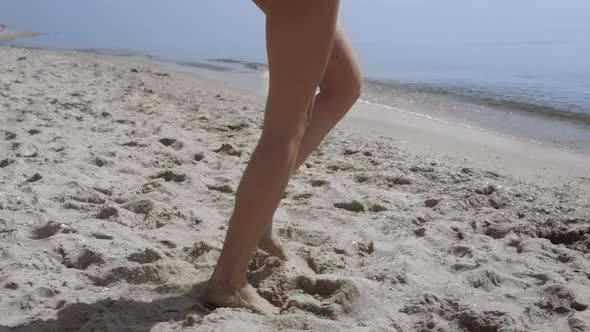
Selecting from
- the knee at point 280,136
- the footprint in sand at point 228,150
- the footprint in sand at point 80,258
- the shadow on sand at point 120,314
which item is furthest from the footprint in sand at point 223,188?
the knee at point 280,136

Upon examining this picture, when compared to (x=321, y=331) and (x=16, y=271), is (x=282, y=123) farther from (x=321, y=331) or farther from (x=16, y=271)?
(x=16, y=271)

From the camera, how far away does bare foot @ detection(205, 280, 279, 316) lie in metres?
1.85

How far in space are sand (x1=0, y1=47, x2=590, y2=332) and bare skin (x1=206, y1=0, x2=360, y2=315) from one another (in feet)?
0.32

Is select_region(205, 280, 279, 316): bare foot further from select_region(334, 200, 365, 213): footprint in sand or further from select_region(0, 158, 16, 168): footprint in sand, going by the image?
select_region(0, 158, 16, 168): footprint in sand

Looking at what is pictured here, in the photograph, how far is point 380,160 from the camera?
3.99 metres

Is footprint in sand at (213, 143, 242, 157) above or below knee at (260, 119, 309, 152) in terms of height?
below

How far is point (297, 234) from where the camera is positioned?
8.61ft

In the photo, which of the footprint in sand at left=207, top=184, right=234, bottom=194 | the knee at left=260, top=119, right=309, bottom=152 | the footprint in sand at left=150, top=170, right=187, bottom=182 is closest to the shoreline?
the footprint in sand at left=207, top=184, right=234, bottom=194

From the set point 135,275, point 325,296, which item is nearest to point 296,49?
point 325,296

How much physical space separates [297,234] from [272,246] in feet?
1.24

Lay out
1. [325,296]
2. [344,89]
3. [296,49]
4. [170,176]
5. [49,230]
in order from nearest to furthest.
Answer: [296,49] < [325,296] < [344,89] < [49,230] < [170,176]

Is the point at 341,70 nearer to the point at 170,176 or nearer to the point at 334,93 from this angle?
the point at 334,93

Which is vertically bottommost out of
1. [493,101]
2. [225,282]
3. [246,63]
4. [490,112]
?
[225,282]

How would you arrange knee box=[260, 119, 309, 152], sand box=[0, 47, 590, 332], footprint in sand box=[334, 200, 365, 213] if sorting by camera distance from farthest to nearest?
footprint in sand box=[334, 200, 365, 213] → sand box=[0, 47, 590, 332] → knee box=[260, 119, 309, 152]
